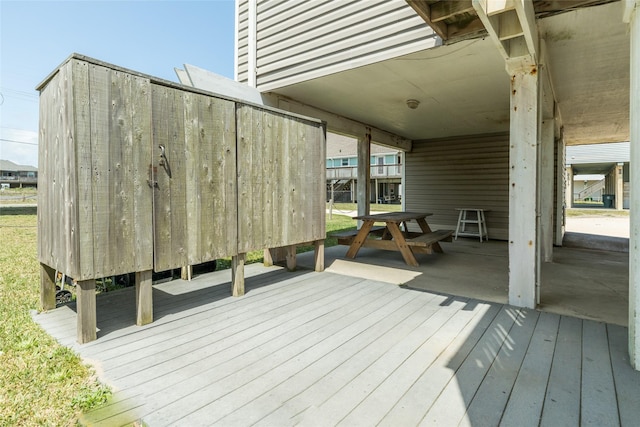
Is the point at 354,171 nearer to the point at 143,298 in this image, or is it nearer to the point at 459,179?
the point at 459,179

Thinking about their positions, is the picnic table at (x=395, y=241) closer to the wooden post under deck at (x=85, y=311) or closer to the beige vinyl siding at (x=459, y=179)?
the beige vinyl siding at (x=459, y=179)

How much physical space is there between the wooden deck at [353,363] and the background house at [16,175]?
160ft

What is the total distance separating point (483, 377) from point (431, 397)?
38 cm

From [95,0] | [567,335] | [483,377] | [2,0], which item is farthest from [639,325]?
[2,0]

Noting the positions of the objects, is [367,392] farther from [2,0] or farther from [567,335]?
[2,0]

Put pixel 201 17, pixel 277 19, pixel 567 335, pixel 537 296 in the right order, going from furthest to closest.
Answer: pixel 201 17
pixel 277 19
pixel 537 296
pixel 567 335

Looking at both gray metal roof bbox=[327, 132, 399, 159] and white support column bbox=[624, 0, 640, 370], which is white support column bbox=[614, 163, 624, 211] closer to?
gray metal roof bbox=[327, 132, 399, 159]

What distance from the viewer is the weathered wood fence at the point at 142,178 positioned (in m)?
2.04

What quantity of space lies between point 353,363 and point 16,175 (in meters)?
60.2

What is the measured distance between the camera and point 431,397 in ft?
4.92

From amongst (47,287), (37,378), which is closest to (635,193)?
(37,378)

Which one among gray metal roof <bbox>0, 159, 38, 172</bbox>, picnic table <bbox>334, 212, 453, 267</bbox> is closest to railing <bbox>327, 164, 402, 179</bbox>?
picnic table <bbox>334, 212, 453, 267</bbox>

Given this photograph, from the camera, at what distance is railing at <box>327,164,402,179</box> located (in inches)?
874

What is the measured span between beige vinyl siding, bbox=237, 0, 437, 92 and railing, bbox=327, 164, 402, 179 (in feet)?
55.8
